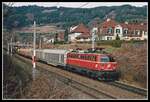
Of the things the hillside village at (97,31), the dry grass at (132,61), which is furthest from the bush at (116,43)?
the dry grass at (132,61)

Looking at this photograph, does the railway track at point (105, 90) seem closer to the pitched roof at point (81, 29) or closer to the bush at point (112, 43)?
the bush at point (112, 43)

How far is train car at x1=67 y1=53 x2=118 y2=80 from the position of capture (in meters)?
25.7

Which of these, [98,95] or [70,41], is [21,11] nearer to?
[70,41]

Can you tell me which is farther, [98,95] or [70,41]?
[70,41]

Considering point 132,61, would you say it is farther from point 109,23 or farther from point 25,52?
point 25,52

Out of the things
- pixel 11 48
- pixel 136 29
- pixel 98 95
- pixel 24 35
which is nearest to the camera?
pixel 98 95

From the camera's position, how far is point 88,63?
27.8 metres

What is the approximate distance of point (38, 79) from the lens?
70.5ft

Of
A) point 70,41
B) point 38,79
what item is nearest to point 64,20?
point 70,41

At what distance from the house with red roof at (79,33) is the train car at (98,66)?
11.7 feet

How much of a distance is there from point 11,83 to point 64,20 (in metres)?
3.74

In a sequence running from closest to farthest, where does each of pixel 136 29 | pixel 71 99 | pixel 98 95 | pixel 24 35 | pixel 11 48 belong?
1. pixel 71 99
2. pixel 98 95
3. pixel 24 35
4. pixel 11 48
5. pixel 136 29

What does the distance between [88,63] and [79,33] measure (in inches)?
252

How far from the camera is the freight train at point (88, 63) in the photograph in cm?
2561
